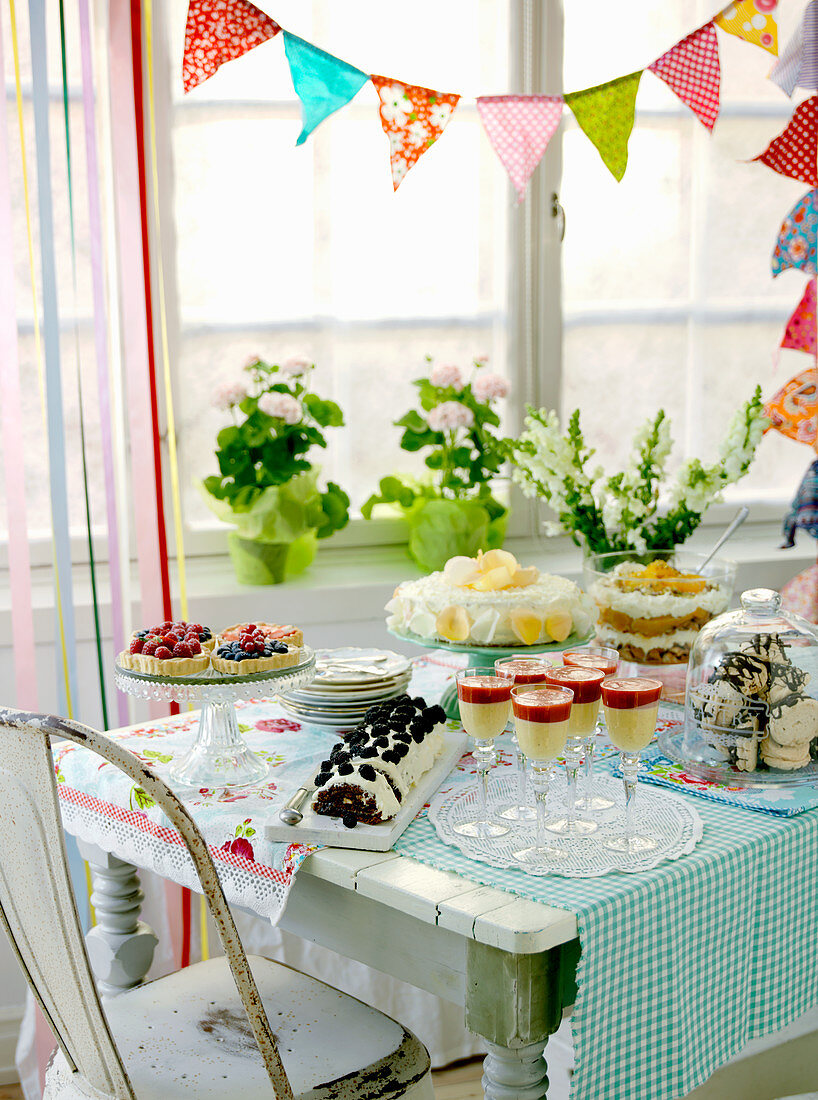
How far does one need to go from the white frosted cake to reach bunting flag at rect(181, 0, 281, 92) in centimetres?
97

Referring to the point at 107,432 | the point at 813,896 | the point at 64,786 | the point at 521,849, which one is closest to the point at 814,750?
the point at 813,896

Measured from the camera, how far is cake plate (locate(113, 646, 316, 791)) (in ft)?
4.56

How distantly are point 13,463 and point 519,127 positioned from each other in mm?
1100

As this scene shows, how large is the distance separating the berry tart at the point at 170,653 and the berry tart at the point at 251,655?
24mm

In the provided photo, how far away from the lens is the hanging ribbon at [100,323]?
2.07 metres

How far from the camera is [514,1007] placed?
1078 millimetres

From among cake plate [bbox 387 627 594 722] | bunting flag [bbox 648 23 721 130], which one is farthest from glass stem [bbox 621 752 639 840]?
bunting flag [bbox 648 23 721 130]

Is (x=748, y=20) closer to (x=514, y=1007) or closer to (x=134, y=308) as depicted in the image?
(x=134, y=308)

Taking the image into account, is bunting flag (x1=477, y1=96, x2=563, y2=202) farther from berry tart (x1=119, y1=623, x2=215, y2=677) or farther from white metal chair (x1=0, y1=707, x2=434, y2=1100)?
white metal chair (x1=0, y1=707, x2=434, y2=1100)

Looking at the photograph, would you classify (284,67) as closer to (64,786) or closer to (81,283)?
(81,283)

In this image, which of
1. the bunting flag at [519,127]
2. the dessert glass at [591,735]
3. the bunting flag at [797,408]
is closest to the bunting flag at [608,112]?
the bunting flag at [519,127]

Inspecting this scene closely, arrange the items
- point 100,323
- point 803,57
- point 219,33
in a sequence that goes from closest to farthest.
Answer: point 219,33, point 100,323, point 803,57

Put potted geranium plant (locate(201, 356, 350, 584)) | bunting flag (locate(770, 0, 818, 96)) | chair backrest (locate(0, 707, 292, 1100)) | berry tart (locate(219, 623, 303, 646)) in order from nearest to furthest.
A: chair backrest (locate(0, 707, 292, 1100)) → berry tart (locate(219, 623, 303, 646)) → potted geranium plant (locate(201, 356, 350, 584)) → bunting flag (locate(770, 0, 818, 96))

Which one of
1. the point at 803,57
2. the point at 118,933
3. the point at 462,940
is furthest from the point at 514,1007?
the point at 803,57
